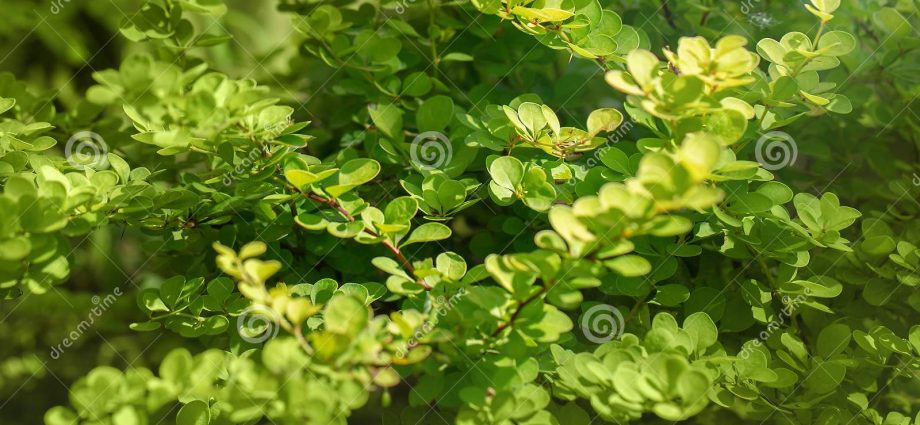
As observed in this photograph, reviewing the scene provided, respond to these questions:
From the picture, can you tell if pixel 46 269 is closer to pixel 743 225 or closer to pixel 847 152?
pixel 743 225

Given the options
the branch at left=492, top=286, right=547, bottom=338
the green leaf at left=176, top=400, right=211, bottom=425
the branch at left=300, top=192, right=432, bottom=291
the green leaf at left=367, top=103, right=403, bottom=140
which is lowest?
the green leaf at left=176, top=400, right=211, bottom=425

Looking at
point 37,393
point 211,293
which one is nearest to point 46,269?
point 211,293

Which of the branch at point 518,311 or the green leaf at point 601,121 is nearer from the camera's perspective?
the branch at point 518,311

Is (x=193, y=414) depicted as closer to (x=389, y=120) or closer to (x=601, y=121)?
(x=389, y=120)

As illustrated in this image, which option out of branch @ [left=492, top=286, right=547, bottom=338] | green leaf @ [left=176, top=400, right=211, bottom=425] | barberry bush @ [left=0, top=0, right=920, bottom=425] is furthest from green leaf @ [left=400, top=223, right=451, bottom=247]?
green leaf @ [left=176, top=400, right=211, bottom=425]

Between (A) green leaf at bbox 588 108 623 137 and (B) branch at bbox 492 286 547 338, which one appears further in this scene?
(A) green leaf at bbox 588 108 623 137

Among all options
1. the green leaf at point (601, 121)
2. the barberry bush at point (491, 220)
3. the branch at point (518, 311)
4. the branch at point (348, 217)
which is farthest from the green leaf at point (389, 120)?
the branch at point (518, 311)

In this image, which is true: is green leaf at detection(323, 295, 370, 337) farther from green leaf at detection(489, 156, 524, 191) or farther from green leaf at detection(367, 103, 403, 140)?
green leaf at detection(367, 103, 403, 140)

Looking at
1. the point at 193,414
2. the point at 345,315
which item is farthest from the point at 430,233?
the point at 193,414

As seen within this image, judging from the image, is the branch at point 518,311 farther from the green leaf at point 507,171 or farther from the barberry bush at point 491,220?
the green leaf at point 507,171
